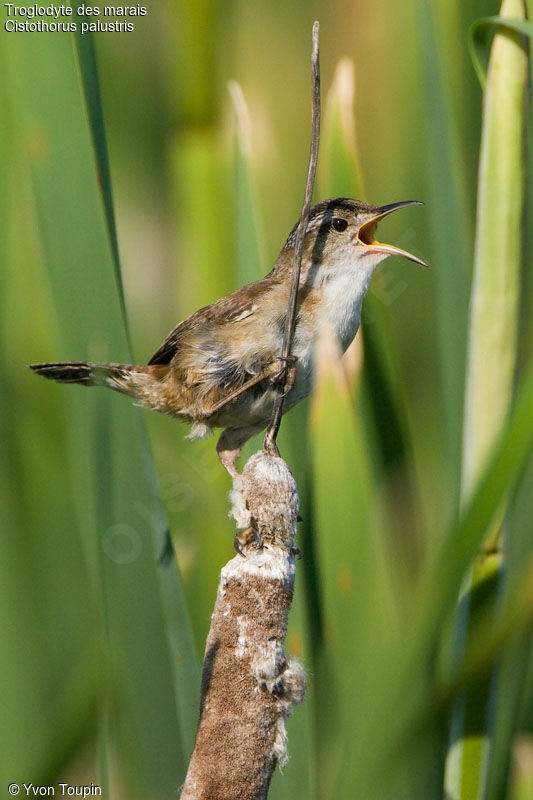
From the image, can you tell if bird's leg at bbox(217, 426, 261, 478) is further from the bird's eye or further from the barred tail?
the bird's eye

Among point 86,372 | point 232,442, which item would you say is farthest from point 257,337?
point 86,372

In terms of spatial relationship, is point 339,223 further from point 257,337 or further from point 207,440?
point 207,440

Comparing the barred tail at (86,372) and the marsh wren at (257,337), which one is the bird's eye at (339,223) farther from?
the barred tail at (86,372)

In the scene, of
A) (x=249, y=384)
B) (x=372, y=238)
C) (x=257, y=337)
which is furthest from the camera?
(x=372, y=238)

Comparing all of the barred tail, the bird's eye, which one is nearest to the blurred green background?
the barred tail

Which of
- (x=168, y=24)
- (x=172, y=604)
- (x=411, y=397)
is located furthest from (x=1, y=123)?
(x=411, y=397)

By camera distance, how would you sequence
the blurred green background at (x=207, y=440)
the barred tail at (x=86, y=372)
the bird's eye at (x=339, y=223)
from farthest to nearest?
the bird's eye at (x=339, y=223)
the barred tail at (x=86, y=372)
the blurred green background at (x=207, y=440)

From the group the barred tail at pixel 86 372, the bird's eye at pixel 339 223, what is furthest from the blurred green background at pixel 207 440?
the bird's eye at pixel 339 223
